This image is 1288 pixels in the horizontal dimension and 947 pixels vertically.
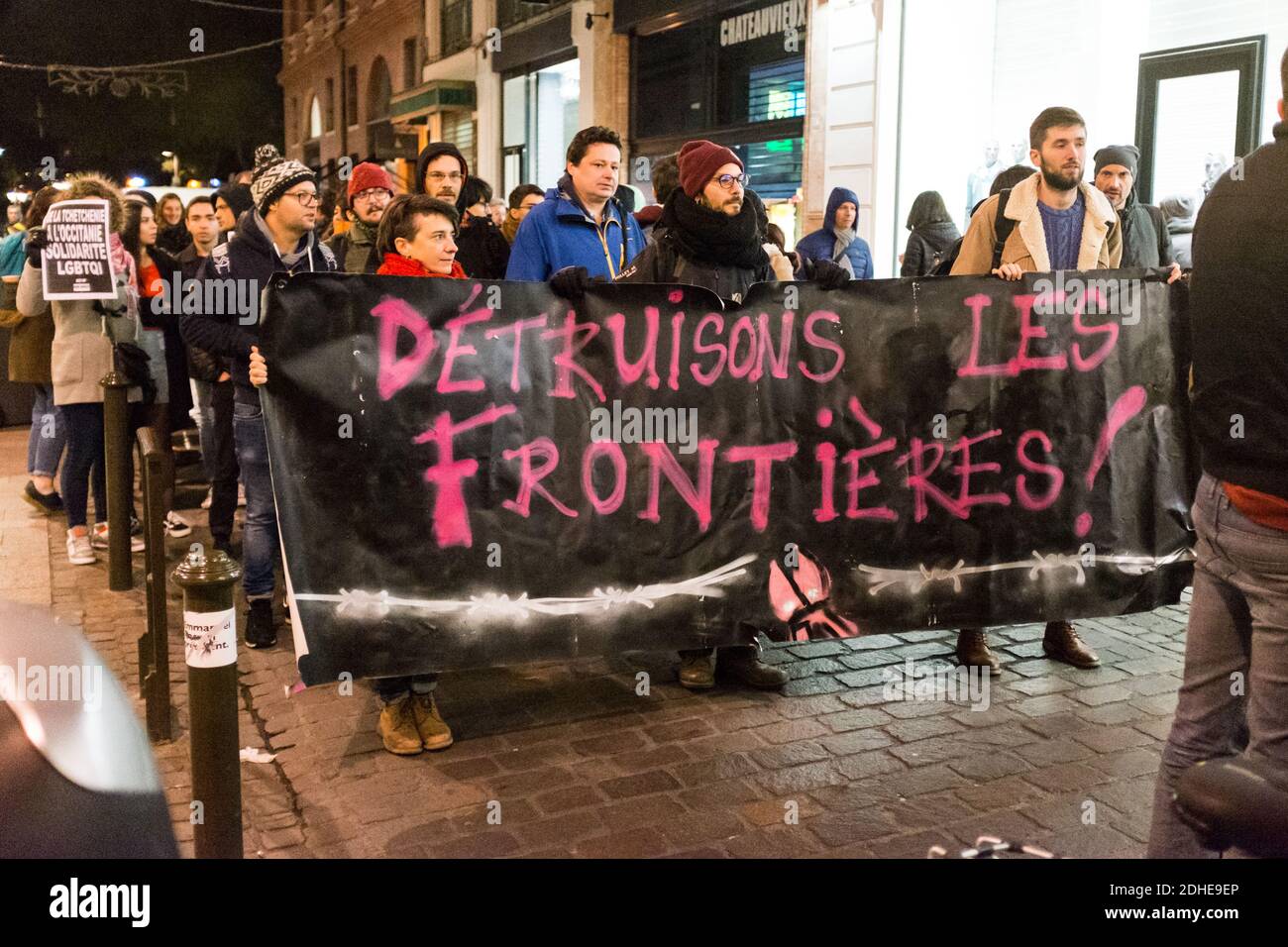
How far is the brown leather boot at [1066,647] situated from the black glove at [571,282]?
2.41m

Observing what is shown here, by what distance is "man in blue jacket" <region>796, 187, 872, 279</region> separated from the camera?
9602mm

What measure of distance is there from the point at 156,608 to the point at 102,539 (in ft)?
10.7

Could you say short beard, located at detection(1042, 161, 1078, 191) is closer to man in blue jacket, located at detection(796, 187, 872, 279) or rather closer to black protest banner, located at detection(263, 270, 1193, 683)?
black protest banner, located at detection(263, 270, 1193, 683)

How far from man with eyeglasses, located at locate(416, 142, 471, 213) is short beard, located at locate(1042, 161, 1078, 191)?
3004 millimetres

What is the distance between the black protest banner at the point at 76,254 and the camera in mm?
6898

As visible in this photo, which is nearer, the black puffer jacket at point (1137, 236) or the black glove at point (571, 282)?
the black glove at point (571, 282)

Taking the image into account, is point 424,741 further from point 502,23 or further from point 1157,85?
point 502,23

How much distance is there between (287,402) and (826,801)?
2.15 m

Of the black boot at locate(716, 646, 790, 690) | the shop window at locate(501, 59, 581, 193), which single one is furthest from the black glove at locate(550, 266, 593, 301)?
the shop window at locate(501, 59, 581, 193)

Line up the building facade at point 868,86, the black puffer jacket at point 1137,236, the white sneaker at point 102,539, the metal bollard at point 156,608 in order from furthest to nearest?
the building facade at point 868,86 → the white sneaker at point 102,539 → the black puffer jacket at point 1137,236 → the metal bollard at point 156,608

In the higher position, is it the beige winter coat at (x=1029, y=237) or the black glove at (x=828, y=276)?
the beige winter coat at (x=1029, y=237)

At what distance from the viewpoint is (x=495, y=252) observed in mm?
7188

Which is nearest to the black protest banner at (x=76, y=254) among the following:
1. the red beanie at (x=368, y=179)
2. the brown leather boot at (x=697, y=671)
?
the red beanie at (x=368, y=179)

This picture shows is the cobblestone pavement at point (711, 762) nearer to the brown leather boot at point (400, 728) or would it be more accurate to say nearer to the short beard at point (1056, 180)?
the brown leather boot at point (400, 728)
